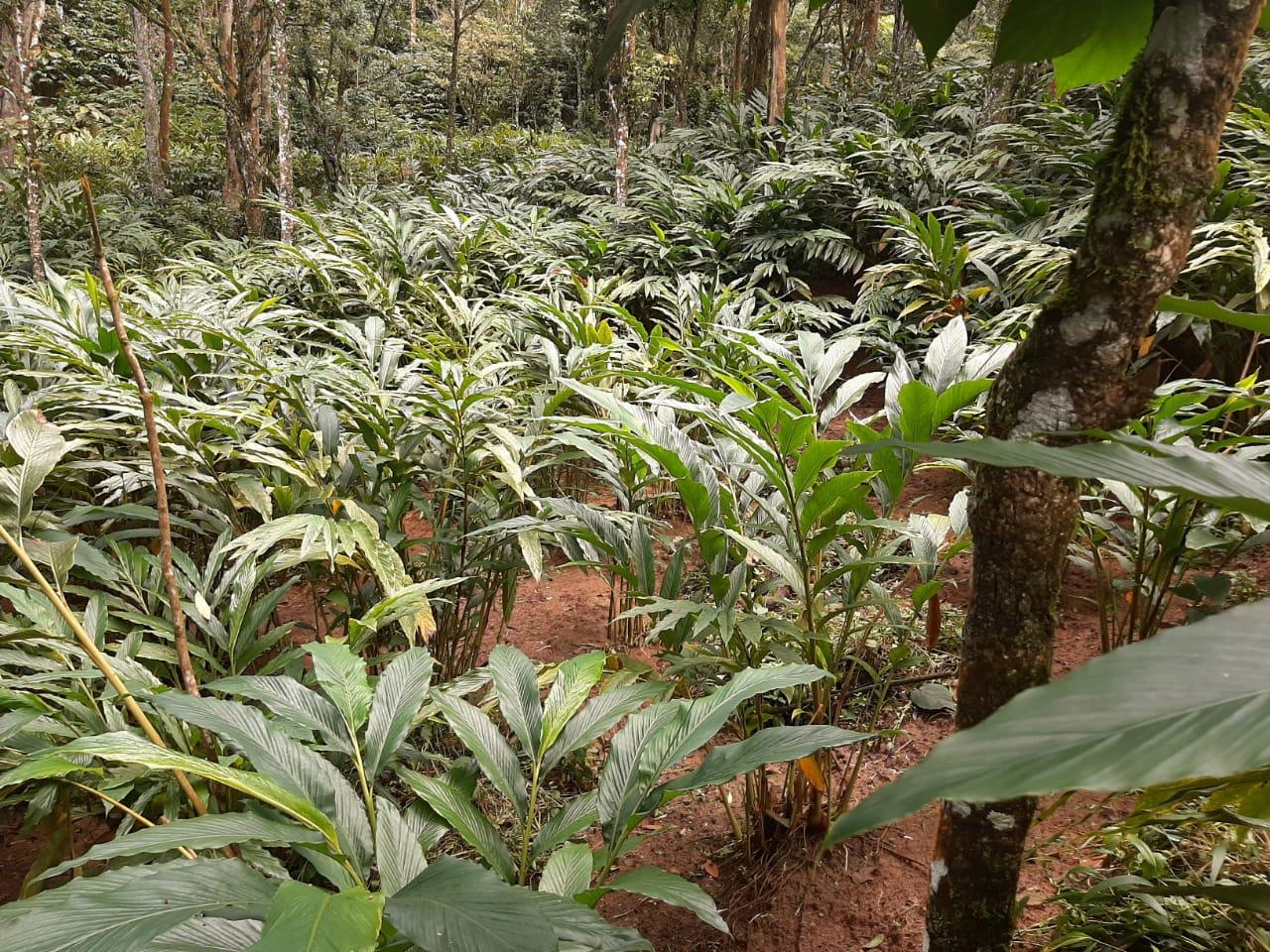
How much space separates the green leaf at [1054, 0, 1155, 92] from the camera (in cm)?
53

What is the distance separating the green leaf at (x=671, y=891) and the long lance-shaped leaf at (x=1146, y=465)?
0.65m

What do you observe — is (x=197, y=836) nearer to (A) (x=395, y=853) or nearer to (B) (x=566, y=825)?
(A) (x=395, y=853)

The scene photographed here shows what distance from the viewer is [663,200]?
6340 millimetres

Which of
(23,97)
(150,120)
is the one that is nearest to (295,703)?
(23,97)

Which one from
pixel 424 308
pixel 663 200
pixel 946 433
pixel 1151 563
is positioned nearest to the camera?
pixel 1151 563

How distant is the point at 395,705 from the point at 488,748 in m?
0.15

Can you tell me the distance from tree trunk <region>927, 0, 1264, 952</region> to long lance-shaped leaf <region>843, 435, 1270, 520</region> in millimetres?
339

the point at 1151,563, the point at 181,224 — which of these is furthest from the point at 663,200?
the point at 1151,563

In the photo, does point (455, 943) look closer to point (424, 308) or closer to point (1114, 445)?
point (1114, 445)

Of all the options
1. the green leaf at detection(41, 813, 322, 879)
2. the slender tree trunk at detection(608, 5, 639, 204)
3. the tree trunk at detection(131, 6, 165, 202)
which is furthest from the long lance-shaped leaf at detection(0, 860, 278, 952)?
the tree trunk at detection(131, 6, 165, 202)

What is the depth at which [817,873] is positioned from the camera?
1.45 metres

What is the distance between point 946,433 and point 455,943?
159 cm

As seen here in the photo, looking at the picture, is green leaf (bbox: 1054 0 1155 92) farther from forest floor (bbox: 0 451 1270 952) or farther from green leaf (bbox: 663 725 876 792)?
forest floor (bbox: 0 451 1270 952)

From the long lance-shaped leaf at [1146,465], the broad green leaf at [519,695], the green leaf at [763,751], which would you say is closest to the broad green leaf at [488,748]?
the broad green leaf at [519,695]
